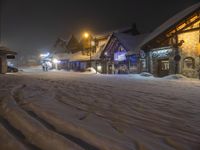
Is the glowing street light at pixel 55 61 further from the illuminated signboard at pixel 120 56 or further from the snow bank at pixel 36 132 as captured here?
the snow bank at pixel 36 132

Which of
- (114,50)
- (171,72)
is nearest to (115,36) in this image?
(114,50)

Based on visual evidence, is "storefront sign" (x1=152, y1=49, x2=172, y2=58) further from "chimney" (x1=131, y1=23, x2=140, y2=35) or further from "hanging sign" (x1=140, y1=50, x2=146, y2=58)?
"chimney" (x1=131, y1=23, x2=140, y2=35)

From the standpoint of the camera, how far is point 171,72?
70.1 feet

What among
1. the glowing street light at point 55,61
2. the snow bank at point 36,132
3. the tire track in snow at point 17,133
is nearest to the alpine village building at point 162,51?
the glowing street light at point 55,61

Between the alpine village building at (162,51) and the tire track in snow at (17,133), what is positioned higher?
the alpine village building at (162,51)

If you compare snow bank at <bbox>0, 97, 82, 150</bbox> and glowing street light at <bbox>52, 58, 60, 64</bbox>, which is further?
glowing street light at <bbox>52, 58, 60, 64</bbox>

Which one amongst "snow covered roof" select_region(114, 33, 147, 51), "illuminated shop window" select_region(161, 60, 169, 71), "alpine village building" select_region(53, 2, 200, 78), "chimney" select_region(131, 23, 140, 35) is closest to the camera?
"alpine village building" select_region(53, 2, 200, 78)

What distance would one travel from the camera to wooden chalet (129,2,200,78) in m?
19.0

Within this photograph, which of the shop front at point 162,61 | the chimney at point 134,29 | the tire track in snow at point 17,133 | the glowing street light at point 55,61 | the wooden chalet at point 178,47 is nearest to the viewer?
the tire track in snow at point 17,133

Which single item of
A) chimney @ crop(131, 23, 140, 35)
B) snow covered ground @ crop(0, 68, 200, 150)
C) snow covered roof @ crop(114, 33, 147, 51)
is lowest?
snow covered ground @ crop(0, 68, 200, 150)

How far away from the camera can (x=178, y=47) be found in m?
20.5

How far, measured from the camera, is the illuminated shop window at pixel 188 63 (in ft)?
63.1

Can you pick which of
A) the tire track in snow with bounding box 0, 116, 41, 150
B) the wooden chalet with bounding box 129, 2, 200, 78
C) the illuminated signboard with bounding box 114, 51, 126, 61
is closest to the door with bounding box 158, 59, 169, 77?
the wooden chalet with bounding box 129, 2, 200, 78

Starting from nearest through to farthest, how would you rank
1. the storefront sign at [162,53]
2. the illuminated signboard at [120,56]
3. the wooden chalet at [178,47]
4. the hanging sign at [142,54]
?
the wooden chalet at [178,47] → the storefront sign at [162,53] → the hanging sign at [142,54] → the illuminated signboard at [120,56]
